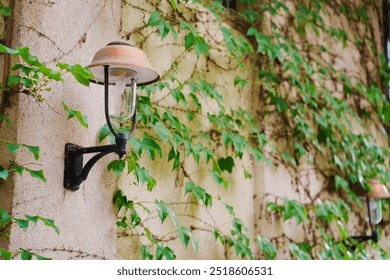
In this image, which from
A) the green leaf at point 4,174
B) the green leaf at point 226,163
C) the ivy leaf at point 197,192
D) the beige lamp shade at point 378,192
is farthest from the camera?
the beige lamp shade at point 378,192

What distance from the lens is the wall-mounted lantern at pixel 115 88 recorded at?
1968 mm

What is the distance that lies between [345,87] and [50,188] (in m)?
3.02

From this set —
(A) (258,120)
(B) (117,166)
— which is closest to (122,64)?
(B) (117,166)

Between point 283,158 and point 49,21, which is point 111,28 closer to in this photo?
point 49,21

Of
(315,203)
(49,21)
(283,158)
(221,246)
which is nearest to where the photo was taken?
(49,21)

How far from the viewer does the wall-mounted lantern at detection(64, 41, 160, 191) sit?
1.97 metres

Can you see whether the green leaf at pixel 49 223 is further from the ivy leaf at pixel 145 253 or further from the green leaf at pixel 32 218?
the ivy leaf at pixel 145 253

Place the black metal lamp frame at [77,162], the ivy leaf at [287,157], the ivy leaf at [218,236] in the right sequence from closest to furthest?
the black metal lamp frame at [77,162] → the ivy leaf at [218,236] → the ivy leaf at [287,157]

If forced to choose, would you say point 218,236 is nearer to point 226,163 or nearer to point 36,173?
point 226,163

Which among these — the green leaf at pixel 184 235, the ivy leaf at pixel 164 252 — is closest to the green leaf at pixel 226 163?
the green leaf at pixel 184 235

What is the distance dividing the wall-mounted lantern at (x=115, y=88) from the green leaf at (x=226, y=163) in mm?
1052

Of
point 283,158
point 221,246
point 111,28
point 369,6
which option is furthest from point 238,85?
point 369,6

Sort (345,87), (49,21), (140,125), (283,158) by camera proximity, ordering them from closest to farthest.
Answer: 1. (49,21)
2. (140,125)
3. (283,158)
4. (345,87)

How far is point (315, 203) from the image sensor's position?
12.8ft
